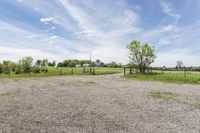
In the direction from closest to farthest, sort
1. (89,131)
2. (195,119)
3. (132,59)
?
(89,131)
(195,119)
(132,59)

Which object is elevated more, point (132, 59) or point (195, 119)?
point (132, 59)

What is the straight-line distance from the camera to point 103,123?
6270 mm

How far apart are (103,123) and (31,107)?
363 cm

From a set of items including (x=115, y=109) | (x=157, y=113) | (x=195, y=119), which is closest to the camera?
(x=195, y=119)

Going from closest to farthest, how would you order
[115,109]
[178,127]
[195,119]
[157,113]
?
[178,127]
[195,119]
[157,113]
[115,109]

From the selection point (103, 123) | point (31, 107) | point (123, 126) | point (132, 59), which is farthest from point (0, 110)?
point (132, 59)

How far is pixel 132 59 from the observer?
124ft

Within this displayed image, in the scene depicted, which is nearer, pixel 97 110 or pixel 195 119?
pixel 195 119

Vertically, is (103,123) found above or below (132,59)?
below

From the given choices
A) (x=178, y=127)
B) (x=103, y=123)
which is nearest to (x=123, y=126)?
(x=103, y=123)

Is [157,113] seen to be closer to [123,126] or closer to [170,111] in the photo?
[170,111]

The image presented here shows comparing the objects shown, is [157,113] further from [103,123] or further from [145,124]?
[103,123]

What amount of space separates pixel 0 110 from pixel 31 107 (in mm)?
1138

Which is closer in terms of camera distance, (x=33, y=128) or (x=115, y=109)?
(x=33, y=128)
